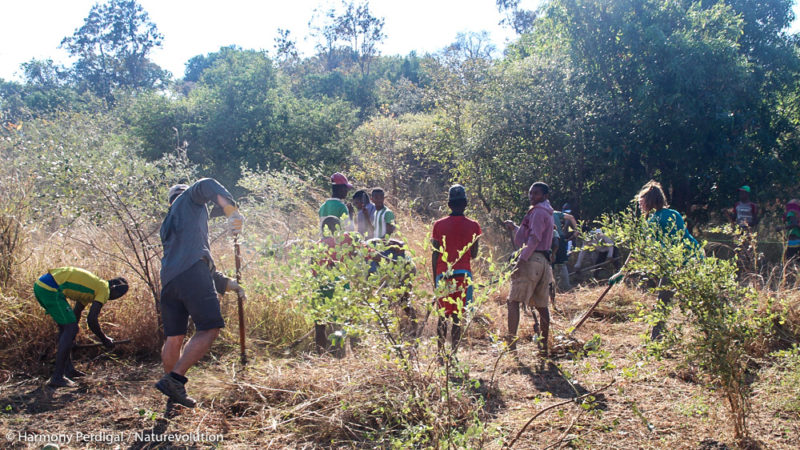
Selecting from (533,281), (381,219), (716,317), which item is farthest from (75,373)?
(716,317)

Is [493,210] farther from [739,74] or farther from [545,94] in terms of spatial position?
[739,74]

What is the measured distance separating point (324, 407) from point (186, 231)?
59.2 inches

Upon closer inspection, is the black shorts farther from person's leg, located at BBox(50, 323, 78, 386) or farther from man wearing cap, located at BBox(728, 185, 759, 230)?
man wearing cap, located at BBox(728, 185, 759, 230)

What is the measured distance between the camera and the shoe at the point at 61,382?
4.04 m

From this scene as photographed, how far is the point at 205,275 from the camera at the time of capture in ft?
11.8

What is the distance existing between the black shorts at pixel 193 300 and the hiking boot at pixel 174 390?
352 mm

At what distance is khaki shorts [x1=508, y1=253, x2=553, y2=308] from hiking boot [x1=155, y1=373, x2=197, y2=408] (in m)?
2.69

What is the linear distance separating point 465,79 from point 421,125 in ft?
9.41

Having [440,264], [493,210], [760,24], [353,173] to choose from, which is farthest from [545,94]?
[440,264]

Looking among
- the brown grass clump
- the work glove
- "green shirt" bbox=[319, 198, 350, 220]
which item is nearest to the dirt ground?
the brown grass clump

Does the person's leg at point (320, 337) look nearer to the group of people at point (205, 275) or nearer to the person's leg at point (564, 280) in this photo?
the group of people at point (205, 275)

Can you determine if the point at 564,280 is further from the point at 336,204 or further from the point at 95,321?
the point at 95,321

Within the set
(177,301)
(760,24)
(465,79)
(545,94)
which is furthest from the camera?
(465,79)

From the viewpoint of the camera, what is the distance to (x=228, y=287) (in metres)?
3.99
